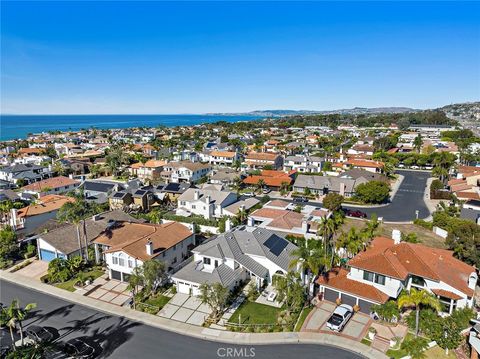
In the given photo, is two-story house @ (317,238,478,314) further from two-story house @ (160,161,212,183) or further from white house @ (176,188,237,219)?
two-story house @ (160,161,212,183)

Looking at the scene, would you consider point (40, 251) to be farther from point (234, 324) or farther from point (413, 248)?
point (413, 248)

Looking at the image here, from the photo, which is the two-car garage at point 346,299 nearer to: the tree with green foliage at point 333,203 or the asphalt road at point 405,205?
the tree with green foliage at point 333,203

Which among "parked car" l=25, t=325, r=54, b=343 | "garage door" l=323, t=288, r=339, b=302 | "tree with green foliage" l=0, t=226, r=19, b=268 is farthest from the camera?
"tree with green foliage" l=0, t=226, r=19, b=268

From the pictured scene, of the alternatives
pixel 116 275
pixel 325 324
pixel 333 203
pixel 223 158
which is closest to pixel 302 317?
pixel 325 324

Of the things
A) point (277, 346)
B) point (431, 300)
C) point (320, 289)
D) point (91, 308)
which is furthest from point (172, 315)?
point (431, 300)

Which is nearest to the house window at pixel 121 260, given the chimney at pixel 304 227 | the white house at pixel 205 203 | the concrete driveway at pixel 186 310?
the concrete driveway at pixel 186 310

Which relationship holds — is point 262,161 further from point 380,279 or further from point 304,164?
point 380,279

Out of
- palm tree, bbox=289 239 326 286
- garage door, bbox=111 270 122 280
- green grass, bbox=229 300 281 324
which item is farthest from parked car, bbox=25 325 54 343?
palm tree, bbox=289 239 326 286
